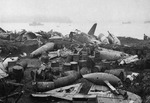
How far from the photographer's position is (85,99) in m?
6.49

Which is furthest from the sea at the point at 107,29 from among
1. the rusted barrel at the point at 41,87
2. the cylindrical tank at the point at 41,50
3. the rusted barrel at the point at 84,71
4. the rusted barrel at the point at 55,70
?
the rusted barrel at the point at 41,87

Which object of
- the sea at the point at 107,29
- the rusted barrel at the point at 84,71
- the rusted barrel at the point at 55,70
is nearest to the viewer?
the rusted barrel at the point at 84,71

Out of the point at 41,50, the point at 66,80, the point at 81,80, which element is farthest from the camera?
the point at 41,50

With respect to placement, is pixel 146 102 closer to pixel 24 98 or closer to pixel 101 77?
pixel 101 77

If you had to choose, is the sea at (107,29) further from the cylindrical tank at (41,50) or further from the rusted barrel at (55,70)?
the rusted barrel at (55,70)

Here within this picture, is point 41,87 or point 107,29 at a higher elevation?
point 107,29

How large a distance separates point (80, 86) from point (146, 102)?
253cm

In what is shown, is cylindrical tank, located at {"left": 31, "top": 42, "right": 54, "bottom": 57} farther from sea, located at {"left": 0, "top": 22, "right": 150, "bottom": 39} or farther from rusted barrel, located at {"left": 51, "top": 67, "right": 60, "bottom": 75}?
sea, located at {"left": 0, "top": 22, "right": 150, "bottom": 39}

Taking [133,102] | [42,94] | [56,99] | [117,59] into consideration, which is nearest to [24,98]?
[42,94]

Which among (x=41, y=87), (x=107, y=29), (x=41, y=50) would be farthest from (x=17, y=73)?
(x=107, y=29)

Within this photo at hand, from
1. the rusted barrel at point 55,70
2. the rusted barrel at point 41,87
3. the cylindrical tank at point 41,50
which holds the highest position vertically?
the cylindrical tank at point 41,50

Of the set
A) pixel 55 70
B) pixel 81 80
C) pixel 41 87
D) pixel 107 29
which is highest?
pixel 107 29

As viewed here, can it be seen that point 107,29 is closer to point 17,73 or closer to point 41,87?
point 17,73

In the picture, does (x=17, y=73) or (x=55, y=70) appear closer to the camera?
(x=17, y=73)
